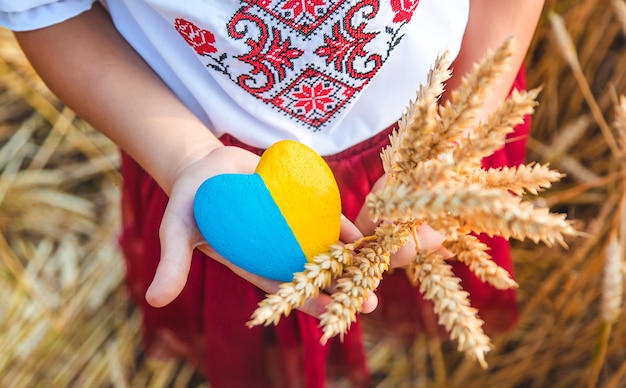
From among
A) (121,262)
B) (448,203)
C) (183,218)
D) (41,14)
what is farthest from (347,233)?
(121,262)

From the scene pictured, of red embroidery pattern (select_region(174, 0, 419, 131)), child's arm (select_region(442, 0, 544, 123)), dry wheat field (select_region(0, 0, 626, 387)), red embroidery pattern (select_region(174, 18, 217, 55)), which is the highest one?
child's arm (select_region(442, 0, 544, 123))

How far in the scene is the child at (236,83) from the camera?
707 millimetres

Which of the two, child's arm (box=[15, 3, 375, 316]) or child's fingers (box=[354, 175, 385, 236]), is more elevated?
child's fingers (box=[354, 175, 385, 236])

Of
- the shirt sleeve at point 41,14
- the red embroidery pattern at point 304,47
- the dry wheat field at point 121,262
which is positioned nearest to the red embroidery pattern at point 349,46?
the red embroidery pattern at point 304,47

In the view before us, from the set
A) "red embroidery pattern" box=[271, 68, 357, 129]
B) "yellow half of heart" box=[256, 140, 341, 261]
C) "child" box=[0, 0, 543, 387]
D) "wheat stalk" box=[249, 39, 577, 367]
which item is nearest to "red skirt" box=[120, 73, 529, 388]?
"child" box=[0, 0, 543, 387]

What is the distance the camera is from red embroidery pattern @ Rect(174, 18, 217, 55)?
0.72 metres

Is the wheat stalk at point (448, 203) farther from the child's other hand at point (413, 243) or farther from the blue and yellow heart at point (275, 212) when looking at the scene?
the child's other hand at point (413, 243)

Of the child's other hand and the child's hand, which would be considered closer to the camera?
the child's hand

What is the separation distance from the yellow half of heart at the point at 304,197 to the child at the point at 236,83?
0.07 metres

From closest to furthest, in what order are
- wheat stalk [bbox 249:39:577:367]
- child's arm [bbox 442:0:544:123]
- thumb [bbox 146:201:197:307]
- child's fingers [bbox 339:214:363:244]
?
wheat stalk [bbox 249:39:577:367] → thumb [bbox 146:201:197:307] → child's fingers [bbox 339:214:363:244] → child's arm [bbox 442:0:544:123]

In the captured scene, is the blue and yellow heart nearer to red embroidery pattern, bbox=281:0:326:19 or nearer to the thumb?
the thumb

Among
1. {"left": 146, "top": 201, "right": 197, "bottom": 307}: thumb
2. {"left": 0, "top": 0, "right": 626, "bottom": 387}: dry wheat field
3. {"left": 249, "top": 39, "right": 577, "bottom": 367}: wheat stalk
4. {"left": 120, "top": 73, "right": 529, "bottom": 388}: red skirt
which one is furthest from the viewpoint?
{"left": 0, "top": 0, "right": 626, "bottom": 387}: dry wheat field

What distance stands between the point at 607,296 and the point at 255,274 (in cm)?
53

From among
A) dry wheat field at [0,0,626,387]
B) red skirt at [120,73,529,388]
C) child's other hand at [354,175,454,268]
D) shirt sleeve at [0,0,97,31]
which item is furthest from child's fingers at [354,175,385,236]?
dry wheat field at [0,0,626,387]
